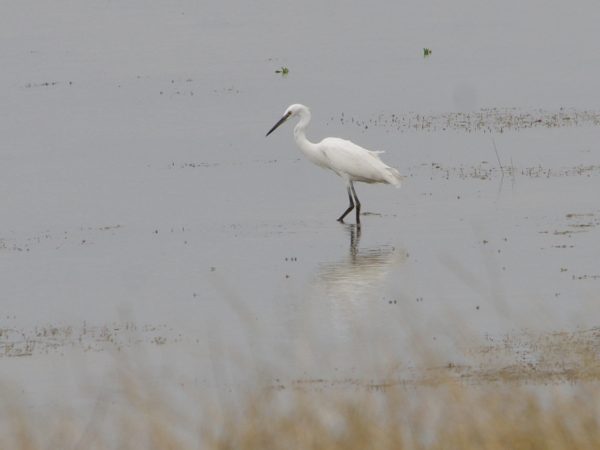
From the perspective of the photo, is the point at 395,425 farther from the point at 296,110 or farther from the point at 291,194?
the point at 296,110

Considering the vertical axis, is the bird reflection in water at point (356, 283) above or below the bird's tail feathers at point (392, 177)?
above

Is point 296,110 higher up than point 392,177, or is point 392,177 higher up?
point 296,110

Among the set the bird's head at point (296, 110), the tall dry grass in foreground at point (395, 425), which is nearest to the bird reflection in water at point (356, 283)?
the bird's head at point (296, 110)

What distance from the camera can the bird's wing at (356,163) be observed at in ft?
74.5

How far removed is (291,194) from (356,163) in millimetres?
1759

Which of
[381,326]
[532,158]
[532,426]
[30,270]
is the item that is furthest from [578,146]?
[532,426]

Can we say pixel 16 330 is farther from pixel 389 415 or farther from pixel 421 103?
pixel 421 103

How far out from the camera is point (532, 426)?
836 centimetres

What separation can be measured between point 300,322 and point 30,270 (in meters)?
4.94

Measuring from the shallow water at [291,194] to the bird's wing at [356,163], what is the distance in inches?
20.5

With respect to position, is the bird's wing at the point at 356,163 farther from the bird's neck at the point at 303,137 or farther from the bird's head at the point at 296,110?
the bird's head at the point at 296,110

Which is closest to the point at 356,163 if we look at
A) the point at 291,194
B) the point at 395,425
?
the point at 291,194

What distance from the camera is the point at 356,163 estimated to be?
75.0 ft

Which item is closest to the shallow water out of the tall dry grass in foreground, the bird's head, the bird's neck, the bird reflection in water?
the bird reflection in water
